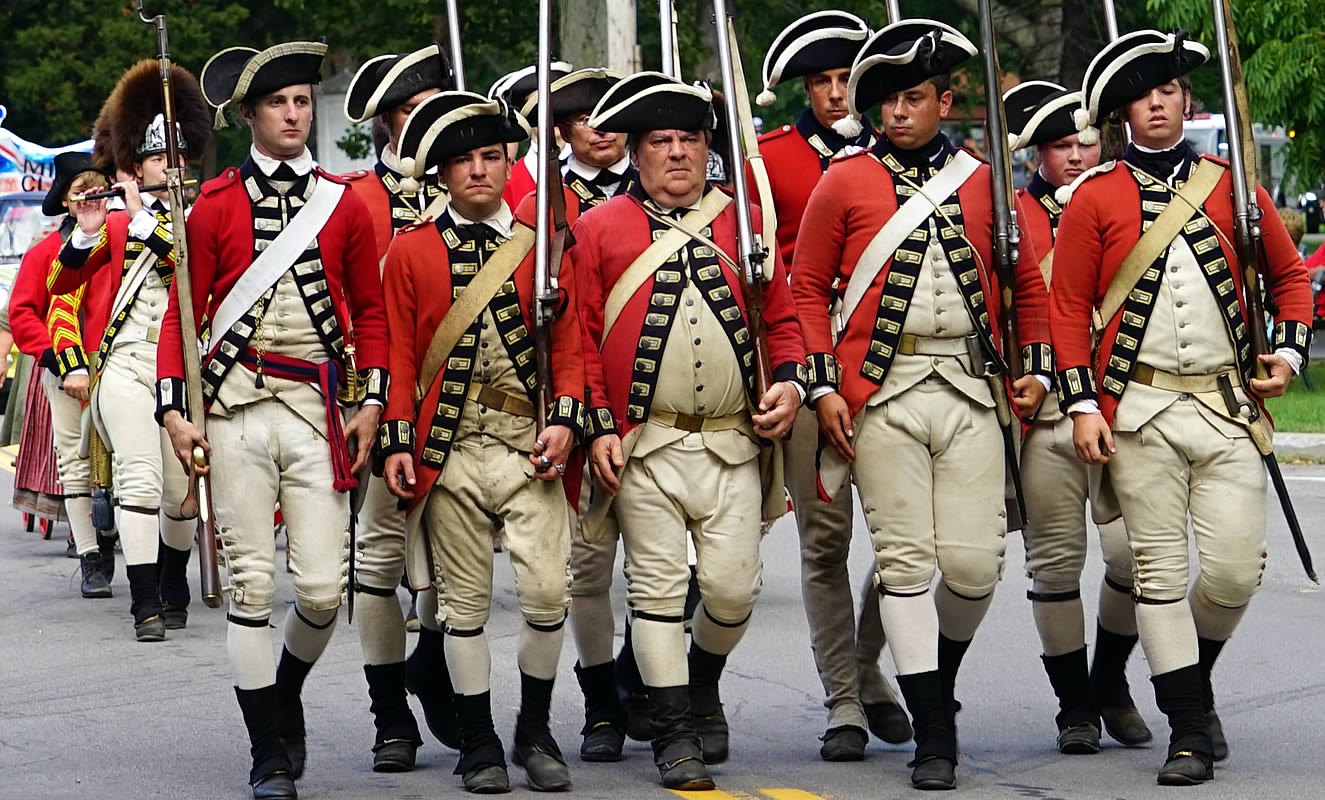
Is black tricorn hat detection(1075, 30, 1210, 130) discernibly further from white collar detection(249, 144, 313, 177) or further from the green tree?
the green tree

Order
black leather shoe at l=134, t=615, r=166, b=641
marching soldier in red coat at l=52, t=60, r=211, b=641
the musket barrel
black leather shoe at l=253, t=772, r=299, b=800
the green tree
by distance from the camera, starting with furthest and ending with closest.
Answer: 1. the green tree
2. marching soldier in red coat at l=52, t=60, r=211, b=641
3. black leather shoe at l=134, t=615, r=166, b=641
4. the musket barrel
5. black leather shoe at l=253, t=772, r=299, b=800

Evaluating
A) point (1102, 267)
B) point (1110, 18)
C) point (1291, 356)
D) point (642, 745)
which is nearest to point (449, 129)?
point (1102, 267)

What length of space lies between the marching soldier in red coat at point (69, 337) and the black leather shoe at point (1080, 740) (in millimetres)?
5106

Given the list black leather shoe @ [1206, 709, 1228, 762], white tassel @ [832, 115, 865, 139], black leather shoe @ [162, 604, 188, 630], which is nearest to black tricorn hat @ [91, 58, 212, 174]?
black leather shoe @ [162, 604, 188, 630]

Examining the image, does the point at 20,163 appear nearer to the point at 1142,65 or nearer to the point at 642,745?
the point at 642,745

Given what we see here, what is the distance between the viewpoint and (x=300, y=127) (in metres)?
6.46

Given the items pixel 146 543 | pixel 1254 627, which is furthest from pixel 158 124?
pixel 1254 627

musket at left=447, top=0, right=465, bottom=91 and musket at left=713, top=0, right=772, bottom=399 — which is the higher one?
musket at left=447, top=0, right=465, bottom=91

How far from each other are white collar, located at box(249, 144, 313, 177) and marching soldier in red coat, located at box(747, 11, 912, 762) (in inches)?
52.5

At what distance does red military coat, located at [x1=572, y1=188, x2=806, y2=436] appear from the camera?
640 cm

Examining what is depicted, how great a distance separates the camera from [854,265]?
21.4ft

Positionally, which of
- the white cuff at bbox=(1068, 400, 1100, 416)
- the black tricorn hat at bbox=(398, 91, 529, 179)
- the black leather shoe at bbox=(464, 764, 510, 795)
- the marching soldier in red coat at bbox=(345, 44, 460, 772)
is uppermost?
the black tricorn hat at bbox=(398, 91, 529, 179)

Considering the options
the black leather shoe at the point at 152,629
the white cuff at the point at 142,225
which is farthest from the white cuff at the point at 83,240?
the white cuff at the point at 142,225

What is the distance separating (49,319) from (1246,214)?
612cm
